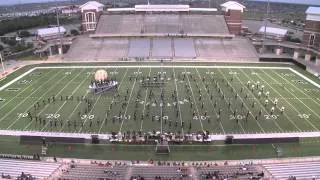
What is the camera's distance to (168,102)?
37.8m

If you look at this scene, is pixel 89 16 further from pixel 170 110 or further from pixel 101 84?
pixel 170 110

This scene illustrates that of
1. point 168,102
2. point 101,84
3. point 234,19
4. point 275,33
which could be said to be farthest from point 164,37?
point 168,102

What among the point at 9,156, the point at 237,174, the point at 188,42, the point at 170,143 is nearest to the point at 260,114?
the point at 170,143

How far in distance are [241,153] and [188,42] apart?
4061 centimetres

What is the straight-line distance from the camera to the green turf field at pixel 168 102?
32344mm

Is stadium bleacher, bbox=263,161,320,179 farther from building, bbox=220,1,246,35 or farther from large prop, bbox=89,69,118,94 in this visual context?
building, bbox=220,1,246,35

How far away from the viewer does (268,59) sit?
58.2 metres

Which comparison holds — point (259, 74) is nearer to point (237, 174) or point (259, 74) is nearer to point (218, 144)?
point (218, 144)

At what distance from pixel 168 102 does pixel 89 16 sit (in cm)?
4136

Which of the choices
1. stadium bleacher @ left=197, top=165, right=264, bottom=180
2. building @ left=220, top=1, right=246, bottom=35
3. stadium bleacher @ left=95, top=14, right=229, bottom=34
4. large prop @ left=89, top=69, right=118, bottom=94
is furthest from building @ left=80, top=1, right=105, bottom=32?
stadium bleacher @ left=197, top=165, right=264, bottom=180

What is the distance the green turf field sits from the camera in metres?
32.3

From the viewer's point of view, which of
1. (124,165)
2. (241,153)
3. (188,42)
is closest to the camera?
(124,165)

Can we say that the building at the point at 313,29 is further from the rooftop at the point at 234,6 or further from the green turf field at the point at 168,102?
the green turf field at the point at 168,102

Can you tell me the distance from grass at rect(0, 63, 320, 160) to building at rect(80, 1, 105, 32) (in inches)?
988
